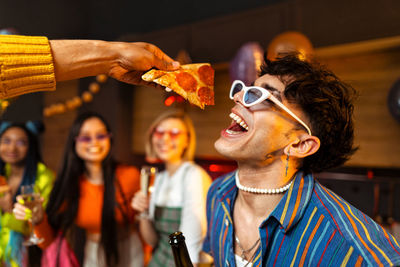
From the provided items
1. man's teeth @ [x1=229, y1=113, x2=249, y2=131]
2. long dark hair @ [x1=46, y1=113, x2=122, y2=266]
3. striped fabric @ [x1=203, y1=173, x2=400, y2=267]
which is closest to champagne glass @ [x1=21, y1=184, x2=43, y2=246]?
long dark hair @ [x1=46, y1=113, x2=122, y2=266]

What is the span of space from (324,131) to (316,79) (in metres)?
0.20

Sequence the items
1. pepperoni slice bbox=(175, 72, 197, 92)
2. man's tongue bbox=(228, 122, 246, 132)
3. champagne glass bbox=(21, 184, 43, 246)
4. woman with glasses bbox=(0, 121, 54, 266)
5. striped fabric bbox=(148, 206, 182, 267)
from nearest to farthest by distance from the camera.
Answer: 1. pepperoni slice bbox=(175, 72, 197, 92)
2. man's tongue bbox=(228, 122, 246, 132)
3. champagne glass bbox=(21, 184, 43, 246)
4. striped fabric bbox=(148, 206, 182, 267)
5. woman with glasses bbox=(0, 121, 54, 266)

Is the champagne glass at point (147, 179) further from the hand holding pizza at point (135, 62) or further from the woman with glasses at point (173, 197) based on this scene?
the hand holding pizza at point (135, 62)

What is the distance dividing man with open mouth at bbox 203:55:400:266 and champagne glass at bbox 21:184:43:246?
3.78 ft

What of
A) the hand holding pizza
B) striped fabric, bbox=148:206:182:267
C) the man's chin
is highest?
the hand holding pizza

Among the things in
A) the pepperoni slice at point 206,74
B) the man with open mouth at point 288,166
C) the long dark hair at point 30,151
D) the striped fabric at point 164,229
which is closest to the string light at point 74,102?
the long dark hair at point 30,151

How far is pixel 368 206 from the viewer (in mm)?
3180

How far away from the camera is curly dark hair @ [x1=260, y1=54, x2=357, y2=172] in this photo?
1.25 m

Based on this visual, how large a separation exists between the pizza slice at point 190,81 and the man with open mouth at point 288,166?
131 millimetres

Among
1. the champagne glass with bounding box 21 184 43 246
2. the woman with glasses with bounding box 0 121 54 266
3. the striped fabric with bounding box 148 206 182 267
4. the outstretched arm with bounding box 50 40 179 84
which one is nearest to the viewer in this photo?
the outstretched arm with bounding box 50 40 179 84

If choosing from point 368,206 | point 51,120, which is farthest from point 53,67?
point 51,120

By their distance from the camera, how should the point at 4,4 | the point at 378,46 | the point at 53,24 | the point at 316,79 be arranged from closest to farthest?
the point at 316,79 → the point at 378,46 → the point at 4,4 → the point at 53,24

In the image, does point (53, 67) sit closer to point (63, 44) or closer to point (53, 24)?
point (63, 44)

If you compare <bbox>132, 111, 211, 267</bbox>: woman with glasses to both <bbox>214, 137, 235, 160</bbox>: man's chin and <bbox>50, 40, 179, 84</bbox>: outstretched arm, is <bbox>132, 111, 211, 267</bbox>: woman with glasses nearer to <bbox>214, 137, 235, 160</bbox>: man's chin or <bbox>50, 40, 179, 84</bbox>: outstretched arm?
<bbox>214, 137, 235, 160</bbox>: man's chin
